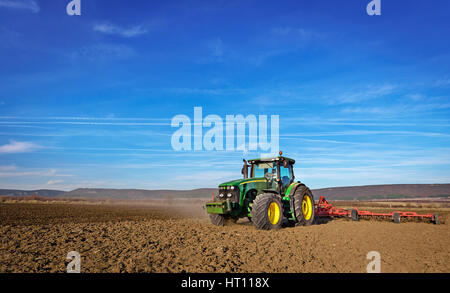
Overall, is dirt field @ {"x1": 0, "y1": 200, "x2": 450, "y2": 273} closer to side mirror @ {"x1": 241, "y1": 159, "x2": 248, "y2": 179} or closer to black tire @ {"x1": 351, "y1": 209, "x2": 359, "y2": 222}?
side mirror @ {"x1": 241, "y1": 159, "x2": 248, "y2": 179}

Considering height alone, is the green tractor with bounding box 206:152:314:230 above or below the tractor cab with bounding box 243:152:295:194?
below

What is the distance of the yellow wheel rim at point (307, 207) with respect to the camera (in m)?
13.7

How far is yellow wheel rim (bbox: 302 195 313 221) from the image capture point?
1373 centimetres

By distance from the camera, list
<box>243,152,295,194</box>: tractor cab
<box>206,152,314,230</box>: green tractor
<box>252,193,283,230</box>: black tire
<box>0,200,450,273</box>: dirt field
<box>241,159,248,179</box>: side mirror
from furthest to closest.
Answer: <box>241,159,248,179</box>: side mirror → <box>243,152,295,194</box>: tractor cab → <box>206,152,314,230</box>: green tractor → <box>252,193,283,230</box>: black tire → <box>0,200,450,273</box>: dirt field

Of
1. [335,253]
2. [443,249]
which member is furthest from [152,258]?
[443,249]

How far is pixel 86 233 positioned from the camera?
9.91 meters

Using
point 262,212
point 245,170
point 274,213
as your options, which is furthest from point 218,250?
point 245,170

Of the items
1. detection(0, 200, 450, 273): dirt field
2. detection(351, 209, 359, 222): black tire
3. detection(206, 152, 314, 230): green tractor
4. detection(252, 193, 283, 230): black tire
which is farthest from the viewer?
detection(351, 209, 359, 222): black tire

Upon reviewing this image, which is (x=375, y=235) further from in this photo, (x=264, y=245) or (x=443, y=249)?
(x=264, y=245)

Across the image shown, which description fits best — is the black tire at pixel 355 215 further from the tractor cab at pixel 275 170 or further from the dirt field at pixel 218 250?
the dirt field at pixel 218 250

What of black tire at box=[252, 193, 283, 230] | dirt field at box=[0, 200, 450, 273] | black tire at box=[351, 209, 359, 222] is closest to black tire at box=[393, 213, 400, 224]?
black tire at box=[351, 209, 359, 222]

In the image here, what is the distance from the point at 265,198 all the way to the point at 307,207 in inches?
148
